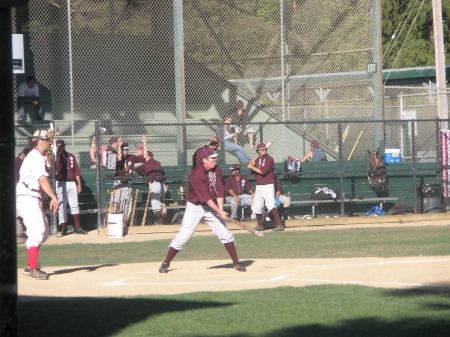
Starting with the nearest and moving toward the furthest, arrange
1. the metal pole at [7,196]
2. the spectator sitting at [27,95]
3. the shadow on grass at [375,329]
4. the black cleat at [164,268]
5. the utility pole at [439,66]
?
1. the metal pole at [7,196]
2. the shadow on grass at [375,329]
3. the black cleat at [164,268]
4. the spectator sitting at [27,95]
5. the utility pole at [439,66]

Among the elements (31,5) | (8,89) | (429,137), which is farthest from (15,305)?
(429,137)

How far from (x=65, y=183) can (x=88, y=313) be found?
10094 mm

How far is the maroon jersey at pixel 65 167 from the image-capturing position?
59.0 feet

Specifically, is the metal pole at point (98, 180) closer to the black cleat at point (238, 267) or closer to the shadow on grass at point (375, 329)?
the black cleat at point (238, 267)

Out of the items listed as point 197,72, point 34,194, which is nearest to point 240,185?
point 197,72

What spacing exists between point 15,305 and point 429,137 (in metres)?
23.0

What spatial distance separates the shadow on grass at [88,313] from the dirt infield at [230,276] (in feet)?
2.48

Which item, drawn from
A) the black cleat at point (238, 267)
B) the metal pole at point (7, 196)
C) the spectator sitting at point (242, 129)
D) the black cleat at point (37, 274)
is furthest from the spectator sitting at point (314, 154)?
the metal pole at point (7, 196)

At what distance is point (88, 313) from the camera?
27.3 feet

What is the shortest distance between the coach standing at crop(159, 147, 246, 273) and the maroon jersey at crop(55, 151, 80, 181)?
6.83m

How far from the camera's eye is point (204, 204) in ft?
38.0

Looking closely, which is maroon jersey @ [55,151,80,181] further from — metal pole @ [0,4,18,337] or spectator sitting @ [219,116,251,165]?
metal pole @ [0,4,18,337]

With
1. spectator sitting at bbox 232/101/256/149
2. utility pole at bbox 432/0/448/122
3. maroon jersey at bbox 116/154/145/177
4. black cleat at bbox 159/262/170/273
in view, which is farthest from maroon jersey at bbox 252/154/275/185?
black cleat at bbox 159/262/170/273

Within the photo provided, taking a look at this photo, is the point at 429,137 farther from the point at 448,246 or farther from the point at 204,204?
the point at 204,204
